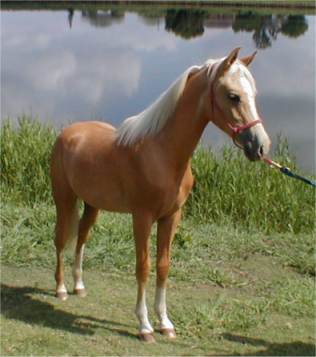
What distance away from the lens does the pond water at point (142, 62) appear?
11.3 m

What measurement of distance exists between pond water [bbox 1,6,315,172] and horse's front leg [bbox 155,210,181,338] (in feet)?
12.2

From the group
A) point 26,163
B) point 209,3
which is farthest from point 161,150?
point 209,3

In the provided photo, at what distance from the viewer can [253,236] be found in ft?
19.4

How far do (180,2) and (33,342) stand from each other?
20910 mm

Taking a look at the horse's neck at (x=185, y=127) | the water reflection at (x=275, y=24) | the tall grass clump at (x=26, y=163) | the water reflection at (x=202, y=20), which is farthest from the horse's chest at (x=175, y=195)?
the water reflection at (x=202, y=20)

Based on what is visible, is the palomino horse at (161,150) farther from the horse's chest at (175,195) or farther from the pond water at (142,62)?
the pond water at (142,62)

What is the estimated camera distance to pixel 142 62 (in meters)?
17.5

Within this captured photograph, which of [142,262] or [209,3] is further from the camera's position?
[209,3]

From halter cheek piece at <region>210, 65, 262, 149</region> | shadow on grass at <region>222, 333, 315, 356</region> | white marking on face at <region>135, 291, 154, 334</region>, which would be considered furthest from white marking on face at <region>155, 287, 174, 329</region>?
halter cheek piece at <region>210, 65, 262, 149</region>

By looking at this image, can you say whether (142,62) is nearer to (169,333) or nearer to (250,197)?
(250,197)

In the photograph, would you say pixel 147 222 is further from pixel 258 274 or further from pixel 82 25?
pixel 82 25

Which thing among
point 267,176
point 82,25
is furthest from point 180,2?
point 267,176

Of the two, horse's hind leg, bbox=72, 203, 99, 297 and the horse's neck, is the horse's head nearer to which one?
the horse's neck

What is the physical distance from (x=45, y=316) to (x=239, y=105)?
1.94 m
